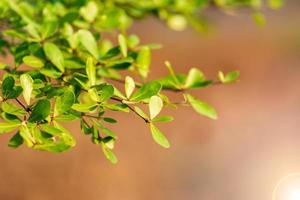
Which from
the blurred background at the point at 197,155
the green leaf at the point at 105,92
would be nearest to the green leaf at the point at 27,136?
the green leaf at the point at 105,92

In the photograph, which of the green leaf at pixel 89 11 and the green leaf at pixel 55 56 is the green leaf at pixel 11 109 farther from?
the green leaf at pixel 89 11

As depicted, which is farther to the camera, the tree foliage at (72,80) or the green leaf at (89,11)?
the green leaf at (89,11)

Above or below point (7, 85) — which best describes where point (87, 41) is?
above

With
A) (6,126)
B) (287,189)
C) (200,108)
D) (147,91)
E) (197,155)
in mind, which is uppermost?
(197,155)

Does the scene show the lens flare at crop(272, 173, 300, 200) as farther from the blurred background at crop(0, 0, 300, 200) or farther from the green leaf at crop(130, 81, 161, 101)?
the green leaf at crop(130, 81, 161, 101)

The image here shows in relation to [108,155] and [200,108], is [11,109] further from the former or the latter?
[200,108]

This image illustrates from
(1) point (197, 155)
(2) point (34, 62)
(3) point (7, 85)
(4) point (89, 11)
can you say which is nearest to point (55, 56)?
(2) point (34, 62)
